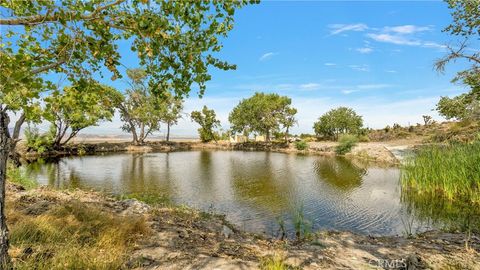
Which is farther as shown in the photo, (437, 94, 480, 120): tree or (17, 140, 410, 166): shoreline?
(17, 140, 410, 166): shoreline

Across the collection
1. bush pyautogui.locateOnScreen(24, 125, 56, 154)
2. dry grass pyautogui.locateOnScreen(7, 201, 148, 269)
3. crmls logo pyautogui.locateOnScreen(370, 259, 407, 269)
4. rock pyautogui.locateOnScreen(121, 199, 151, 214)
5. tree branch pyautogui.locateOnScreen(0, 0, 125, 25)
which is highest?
tree branch pyautogui.locateOnScreen(0, 0, 125, 25)

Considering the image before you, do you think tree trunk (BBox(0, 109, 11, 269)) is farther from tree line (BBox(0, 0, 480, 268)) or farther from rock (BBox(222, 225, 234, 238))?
rock (BBox(222, 225, 234, 238))

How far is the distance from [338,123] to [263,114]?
55.5 ft

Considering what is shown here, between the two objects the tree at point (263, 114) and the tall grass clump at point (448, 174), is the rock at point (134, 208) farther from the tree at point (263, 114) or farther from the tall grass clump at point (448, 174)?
the tree at point (263, 114)

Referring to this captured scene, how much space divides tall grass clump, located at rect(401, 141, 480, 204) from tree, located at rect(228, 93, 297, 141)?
1529 inches

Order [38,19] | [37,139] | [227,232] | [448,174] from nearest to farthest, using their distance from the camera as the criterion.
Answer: [38,19]
[227,232]
[448,174]
[37,139]

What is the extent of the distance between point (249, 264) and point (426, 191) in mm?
13403

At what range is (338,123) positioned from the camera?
60.1m

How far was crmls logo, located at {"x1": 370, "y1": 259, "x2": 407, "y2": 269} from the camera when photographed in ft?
16.1

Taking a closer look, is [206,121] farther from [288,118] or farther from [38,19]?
[38,19]

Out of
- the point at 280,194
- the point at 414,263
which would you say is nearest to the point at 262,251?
the point at 414,263

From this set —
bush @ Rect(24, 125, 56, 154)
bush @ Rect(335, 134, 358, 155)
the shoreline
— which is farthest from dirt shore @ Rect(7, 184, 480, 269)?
bush @ Rect(335, 134, 358, 155)

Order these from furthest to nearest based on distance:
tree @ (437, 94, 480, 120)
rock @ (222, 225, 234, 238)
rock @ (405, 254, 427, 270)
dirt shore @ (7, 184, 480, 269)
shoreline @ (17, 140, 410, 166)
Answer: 1. shoreline @ (17, 140, 410, 166)
2. tree @ (437, 94, 480, 120)
3. rock @ (222, 225, 234, 238)
4. rock @ (405, 254, 427, 270)
5. dirt shore @ (7, 184, 480, 269)

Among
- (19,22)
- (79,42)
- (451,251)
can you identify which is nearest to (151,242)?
(79,42)
